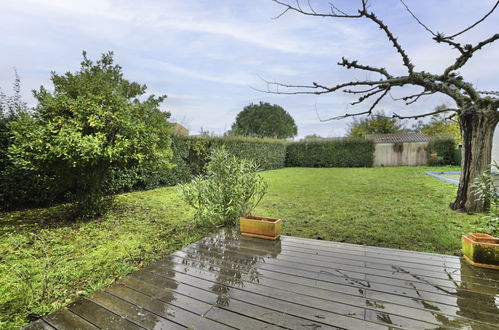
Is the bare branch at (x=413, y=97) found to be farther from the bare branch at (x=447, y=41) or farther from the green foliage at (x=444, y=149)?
the green foliage at (x=444, y=149)

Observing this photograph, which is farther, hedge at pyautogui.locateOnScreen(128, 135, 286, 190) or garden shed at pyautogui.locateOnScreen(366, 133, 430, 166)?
garden shed at pyautogui.locateOnScreen(366, 133, 430, 166)

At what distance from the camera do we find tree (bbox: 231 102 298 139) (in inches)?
1633

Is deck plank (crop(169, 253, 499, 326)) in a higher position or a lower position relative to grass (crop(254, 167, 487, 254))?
higher

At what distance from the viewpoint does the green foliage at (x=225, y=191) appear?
396 centimetres

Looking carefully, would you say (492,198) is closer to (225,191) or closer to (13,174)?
(225,191)

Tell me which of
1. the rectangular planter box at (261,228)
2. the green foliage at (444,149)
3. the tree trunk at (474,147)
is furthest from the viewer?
the green foliage at (444,149)

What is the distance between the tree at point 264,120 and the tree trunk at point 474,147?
3557 centimetres

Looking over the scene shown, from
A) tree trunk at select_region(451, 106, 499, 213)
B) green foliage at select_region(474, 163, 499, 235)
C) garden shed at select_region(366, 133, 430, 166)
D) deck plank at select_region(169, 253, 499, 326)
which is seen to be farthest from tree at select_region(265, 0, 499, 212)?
garden shed at select_region(366, 133, 430, 166)

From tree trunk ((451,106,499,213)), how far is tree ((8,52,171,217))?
243 inches

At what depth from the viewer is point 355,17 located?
9.93 ft

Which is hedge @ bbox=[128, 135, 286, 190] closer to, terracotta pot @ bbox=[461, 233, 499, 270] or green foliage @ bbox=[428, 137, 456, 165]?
terracotta pot @ bbox=[461, 233, 499, 270]

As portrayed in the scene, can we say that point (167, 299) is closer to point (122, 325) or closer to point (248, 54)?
point (122, 325)

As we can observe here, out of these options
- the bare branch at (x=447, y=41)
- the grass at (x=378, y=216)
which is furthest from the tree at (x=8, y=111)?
the bare branch at (x=447, y=41)

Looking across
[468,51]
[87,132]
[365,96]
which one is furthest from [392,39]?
[87,132]
